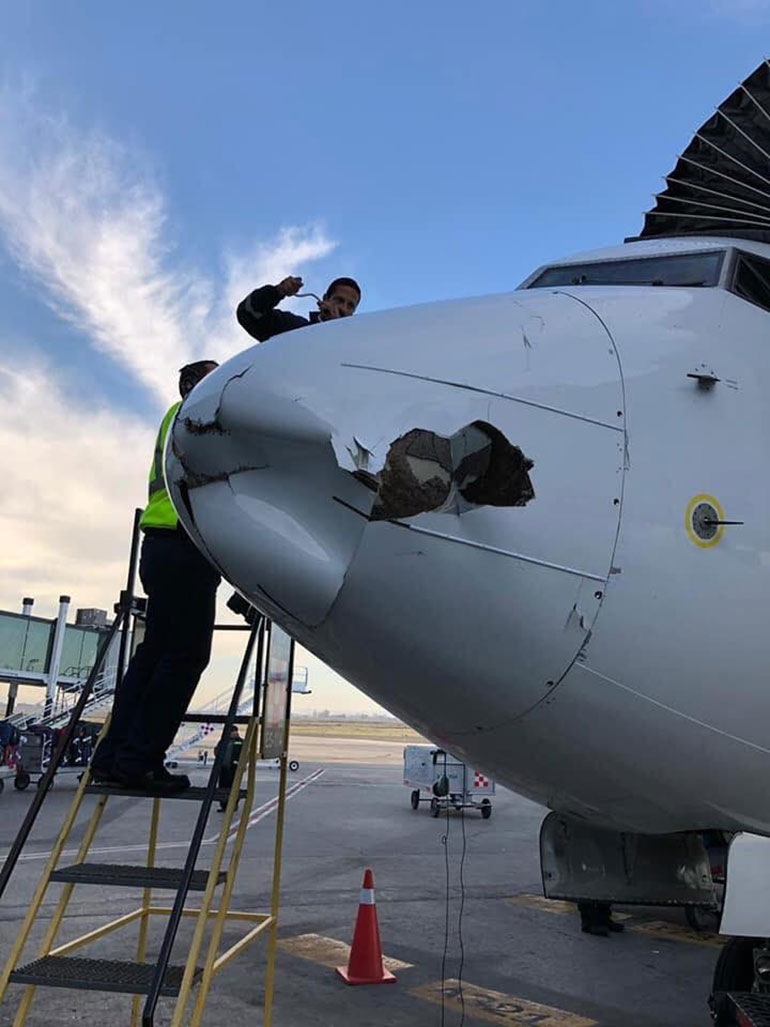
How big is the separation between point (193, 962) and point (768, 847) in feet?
8.47

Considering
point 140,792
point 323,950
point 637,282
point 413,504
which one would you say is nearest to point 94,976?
point 140,792

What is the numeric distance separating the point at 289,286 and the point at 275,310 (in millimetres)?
150

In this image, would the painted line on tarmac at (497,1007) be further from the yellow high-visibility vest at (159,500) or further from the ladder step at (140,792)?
the yellow high-visibility vest at (159,500)

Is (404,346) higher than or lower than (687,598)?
higher

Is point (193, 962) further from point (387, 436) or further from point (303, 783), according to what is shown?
point (303, 783)

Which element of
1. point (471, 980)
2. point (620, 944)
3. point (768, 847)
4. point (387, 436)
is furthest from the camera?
point (620, 944)

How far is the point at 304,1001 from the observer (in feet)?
22.9

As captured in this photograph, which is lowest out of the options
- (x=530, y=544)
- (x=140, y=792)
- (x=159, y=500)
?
(x=140, y=792)

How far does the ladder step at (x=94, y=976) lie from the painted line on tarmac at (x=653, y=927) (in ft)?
19.0

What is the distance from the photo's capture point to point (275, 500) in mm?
2969

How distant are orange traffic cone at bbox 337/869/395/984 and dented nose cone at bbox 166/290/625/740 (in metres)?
5.10

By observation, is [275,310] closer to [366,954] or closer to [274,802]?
[366,954]

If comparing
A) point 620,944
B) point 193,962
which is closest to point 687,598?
point 193,962

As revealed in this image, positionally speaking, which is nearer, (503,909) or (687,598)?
(687,598)
